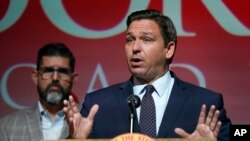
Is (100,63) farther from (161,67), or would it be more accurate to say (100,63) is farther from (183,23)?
(161,67)

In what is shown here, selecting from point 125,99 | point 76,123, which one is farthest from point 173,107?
point 76,123

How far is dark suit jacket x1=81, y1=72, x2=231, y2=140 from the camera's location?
7.61ft

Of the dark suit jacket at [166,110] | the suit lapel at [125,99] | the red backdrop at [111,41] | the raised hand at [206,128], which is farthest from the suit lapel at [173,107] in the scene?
the red backdrop at [111,41]

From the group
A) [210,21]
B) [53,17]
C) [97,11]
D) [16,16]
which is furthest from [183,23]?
[16,16]

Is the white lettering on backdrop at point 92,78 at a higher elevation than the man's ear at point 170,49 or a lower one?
lower

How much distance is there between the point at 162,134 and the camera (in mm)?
2279

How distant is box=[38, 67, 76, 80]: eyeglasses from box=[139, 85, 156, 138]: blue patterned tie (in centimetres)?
73

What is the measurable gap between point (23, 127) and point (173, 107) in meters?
0.88

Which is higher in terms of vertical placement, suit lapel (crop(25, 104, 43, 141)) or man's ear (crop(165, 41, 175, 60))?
man's ear (crop(165, 41, 175, 60))

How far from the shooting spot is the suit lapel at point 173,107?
2289 millimetres

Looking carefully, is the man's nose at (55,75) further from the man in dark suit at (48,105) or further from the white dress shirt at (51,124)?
the white dress shirt at (51,124)

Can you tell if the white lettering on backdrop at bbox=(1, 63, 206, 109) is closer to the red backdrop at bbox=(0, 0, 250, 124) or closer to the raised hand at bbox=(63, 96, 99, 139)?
the red backdrop at bbox=(0, 0, 250, 124)

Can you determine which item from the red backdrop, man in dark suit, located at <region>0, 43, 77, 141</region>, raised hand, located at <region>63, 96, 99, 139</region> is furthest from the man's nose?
raised hand, located at <region>63, 96, 99, 139</region>

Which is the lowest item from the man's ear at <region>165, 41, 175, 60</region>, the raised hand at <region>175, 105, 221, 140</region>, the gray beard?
the gray beard
